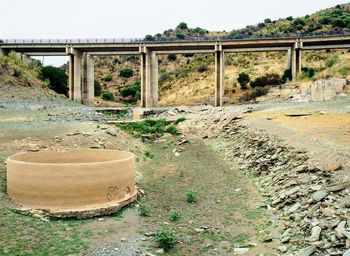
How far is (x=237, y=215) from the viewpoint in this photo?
14797mm

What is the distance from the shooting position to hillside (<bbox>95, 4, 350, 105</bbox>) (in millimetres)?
63184

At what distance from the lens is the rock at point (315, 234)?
10930mm

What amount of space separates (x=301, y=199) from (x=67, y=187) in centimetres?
761

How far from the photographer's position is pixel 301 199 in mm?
13742

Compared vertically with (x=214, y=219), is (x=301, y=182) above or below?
above

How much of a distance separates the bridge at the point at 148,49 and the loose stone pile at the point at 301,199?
103 feet

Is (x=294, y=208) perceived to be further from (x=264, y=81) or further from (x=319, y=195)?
(x=264, y=81)

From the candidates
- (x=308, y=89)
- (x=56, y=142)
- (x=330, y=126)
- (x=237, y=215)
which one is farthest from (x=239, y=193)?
(x=308, y=89)

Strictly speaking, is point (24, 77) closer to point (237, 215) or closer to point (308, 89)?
point (308, 89)

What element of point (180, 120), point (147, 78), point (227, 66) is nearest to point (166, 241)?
point (180, 120)

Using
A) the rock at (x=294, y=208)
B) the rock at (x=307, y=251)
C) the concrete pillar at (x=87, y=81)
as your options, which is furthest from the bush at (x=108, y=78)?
the rock at (x=307, y=251)

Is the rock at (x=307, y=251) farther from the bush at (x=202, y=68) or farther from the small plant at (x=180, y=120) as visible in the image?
the bush at (x=202, y=68)

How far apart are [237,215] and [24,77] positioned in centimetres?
3701

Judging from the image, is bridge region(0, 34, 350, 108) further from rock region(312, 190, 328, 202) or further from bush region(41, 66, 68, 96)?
rock region(312, 190, 328, 202)
